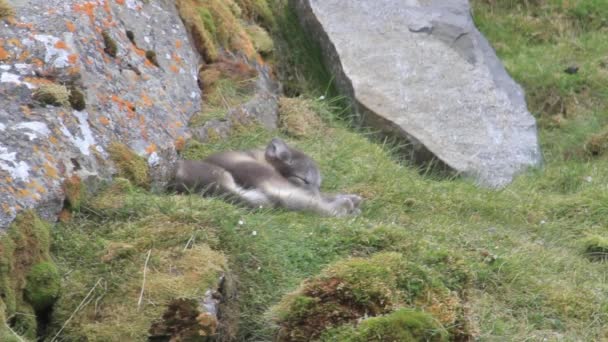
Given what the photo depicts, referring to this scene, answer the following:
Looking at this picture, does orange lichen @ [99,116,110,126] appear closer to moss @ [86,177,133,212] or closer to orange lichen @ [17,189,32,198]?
moss @ [86,177,133,212]

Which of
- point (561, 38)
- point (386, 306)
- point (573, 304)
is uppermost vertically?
point (386, 306)

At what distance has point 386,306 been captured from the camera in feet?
16.2

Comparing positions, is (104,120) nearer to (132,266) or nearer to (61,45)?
(61,45)

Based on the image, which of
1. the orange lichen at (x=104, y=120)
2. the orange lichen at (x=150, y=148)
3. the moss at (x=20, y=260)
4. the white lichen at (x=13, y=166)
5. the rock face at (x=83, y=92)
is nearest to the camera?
the moss at (x=20, y=260)

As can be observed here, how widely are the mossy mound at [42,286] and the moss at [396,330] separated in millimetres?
1356

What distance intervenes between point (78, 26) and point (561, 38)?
681 centimetres

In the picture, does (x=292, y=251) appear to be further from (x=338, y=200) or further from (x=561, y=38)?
(x=561, y=38)

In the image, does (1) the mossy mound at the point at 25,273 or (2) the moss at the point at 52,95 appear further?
(2) the moss at the point at 52,95

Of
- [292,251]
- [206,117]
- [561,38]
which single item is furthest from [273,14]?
[292,251]

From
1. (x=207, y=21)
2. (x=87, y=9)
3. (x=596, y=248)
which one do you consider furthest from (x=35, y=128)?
(x=596, y=248)

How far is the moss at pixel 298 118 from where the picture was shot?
8570 mm

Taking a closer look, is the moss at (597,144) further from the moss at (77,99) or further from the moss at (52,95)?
the moss at (52,95)

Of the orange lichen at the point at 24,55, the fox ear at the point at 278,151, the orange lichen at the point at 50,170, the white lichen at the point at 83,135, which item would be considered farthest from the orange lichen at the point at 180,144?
the orange lichen at the point at 50,170

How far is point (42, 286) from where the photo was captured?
493cm
